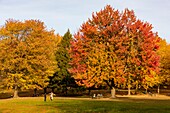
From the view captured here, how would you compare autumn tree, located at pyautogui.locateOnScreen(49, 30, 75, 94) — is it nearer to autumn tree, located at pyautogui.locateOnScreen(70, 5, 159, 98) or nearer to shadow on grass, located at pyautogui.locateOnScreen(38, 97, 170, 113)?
autumn tree, located at pyautogui.locateOnScreen(70, 5, 159, 98)

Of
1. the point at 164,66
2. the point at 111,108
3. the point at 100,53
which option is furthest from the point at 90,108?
the point at 164,66

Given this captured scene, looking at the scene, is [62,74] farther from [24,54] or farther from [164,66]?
[164,66]

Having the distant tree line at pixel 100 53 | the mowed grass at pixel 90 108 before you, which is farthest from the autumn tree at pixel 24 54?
the mowed grass at pixel 90 108

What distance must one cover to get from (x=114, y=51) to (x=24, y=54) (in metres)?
19.0

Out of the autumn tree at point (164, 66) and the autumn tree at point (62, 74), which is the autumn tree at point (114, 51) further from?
the autumn tree at point (164, 66)

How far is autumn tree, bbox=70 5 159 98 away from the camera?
168ft

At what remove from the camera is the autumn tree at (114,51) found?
51.1 m

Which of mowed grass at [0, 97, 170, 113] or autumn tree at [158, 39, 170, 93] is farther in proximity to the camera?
autumn tree at [158, 39, 170, 93]

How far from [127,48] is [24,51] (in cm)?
2074

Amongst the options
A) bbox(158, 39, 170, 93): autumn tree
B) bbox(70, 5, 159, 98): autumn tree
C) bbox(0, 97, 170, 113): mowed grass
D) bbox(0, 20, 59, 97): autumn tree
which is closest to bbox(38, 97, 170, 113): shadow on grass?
bbox(0, 97, 170, 113): mowed grass

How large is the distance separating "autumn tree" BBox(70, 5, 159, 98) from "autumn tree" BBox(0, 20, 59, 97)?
33.1 ft

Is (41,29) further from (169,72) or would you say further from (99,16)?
(169,72)

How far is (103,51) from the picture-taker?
2044 inches

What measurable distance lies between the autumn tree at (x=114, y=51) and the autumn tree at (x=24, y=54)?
33.1ft
